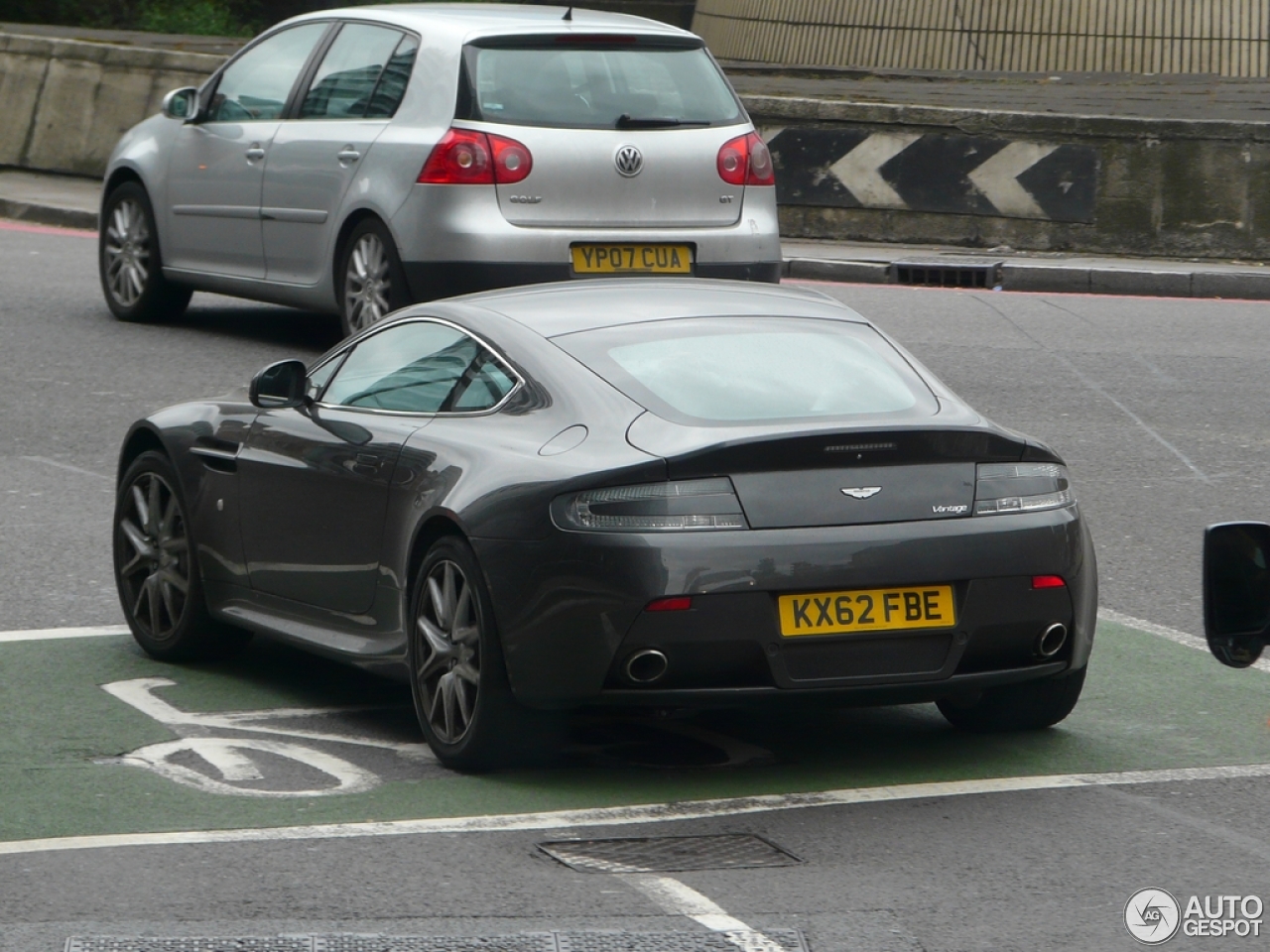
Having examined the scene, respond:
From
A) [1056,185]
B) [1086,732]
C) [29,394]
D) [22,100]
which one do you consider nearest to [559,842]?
[1086,732]

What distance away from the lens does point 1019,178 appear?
16984mm

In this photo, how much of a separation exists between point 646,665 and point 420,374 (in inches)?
55.0

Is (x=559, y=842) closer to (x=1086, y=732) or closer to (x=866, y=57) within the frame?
(x=1086, y=732)

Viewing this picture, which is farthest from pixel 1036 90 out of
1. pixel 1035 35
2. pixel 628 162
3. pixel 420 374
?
pixel 420 374

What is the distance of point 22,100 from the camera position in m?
21.4

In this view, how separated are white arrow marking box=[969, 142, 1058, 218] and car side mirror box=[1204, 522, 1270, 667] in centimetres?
1429

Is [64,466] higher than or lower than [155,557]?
lower

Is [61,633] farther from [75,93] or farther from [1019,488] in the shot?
[75,93]

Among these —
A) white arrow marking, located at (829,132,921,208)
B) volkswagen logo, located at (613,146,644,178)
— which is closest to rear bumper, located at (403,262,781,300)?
volkswagen logo, located at (613,146,644,178)

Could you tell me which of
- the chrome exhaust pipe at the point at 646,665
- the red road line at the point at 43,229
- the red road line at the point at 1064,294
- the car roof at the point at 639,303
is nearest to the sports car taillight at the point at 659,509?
the chrome exhaust pipe at the point at 646,665

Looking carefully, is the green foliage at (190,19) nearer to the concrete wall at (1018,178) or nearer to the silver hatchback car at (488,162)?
the concrete wall at (1018,178)

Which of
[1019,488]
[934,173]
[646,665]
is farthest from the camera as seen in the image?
[934,173]

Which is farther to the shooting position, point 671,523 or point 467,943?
point 671,523

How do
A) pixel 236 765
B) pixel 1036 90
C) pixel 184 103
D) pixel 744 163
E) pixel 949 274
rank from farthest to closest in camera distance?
pixel 1036 90, pixel 949 274, pixel 184 103, pixel 744 163, pixel 236 765
